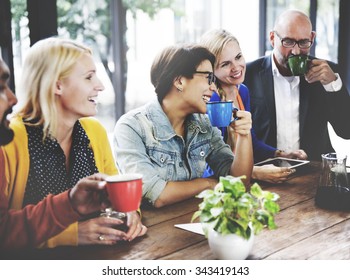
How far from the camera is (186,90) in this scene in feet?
5.46

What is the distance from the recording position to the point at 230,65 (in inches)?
72.7

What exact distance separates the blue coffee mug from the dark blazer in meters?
0.41

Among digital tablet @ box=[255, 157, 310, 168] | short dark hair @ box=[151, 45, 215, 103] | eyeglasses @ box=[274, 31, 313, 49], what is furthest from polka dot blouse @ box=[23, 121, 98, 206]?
eyeglasses @ box=[274, 31, 313, 49]

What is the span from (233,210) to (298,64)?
0.97m

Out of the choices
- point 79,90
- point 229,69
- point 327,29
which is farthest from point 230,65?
point 327,29

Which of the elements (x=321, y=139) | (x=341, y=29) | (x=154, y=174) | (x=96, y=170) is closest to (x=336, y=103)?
(x=321, y=139)

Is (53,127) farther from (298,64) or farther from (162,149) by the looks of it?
(298,64)

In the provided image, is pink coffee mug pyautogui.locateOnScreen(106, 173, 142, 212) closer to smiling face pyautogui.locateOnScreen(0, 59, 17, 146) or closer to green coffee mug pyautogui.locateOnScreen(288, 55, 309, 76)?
smiling face pyautogui.locateOnScreen(0, 59, 17, 146)

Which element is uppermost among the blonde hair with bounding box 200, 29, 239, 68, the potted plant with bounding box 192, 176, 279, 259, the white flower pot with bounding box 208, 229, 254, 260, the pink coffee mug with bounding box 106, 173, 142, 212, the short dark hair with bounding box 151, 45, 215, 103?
the blonde hair with bounding box 200, 29, 239, 68

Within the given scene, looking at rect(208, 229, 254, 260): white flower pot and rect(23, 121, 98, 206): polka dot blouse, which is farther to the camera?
rect(23, 121, 98, 206): polka dot blouse

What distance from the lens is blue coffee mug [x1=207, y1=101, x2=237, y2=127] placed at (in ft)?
5.03

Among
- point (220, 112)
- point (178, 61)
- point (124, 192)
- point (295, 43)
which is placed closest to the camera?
point (124, 192)

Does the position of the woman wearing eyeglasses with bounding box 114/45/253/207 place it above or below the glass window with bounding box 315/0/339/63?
below

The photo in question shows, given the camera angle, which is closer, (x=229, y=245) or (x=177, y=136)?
(x=229, y=245)
